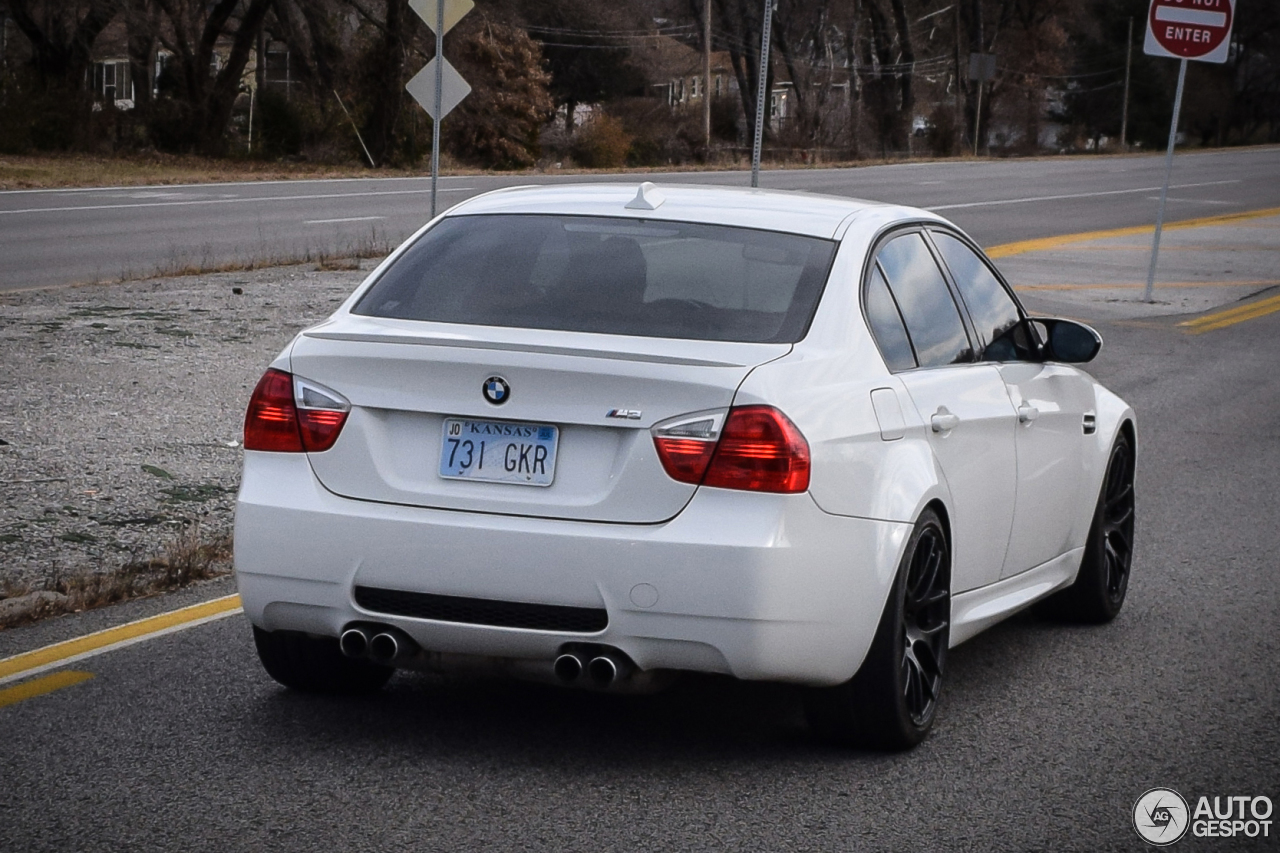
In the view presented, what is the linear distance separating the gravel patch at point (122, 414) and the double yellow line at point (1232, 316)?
868 cm

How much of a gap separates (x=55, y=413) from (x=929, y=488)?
6.46 metres

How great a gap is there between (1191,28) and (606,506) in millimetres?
16024

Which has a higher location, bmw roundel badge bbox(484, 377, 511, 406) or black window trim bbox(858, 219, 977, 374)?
black window trim bbox(858, 219, 977, 374)

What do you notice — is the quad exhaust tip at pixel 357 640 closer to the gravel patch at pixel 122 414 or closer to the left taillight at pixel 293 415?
the left taillight at pixel 293 415

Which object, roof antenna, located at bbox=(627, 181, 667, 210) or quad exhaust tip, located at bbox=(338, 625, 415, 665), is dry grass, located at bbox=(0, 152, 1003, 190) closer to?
roof antenna, located at bbox=(627, 181, 667, 210)

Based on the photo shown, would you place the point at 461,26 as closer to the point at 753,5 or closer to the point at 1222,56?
the point at 753,5

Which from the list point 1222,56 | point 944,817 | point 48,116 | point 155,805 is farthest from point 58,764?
point 48,116

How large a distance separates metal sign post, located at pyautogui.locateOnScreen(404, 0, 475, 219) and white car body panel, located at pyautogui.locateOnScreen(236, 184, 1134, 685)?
40.9 feet

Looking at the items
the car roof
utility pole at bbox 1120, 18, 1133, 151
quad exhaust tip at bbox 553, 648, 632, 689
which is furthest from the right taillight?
utility pole at bbox 1120, 18, 1133, 151

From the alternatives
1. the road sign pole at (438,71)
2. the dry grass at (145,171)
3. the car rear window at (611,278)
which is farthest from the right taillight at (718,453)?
the dry grass at (145,171)

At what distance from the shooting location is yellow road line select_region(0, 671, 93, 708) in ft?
17.5

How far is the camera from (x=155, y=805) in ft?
14.6

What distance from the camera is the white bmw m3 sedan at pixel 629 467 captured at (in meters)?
4.53

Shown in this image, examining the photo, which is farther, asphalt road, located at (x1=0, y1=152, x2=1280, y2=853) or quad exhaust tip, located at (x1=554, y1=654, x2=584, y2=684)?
quad exhaust tip, located at (x1=554, y1=654, x2=584, y2=684)
